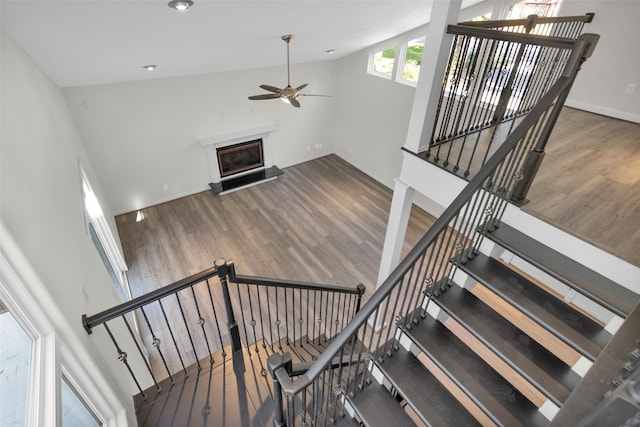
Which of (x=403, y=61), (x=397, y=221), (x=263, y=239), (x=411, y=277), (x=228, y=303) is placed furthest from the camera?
(x=403, y=61)

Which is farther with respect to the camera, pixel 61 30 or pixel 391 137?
pixel 391 137

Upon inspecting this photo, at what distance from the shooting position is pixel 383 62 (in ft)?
24.7

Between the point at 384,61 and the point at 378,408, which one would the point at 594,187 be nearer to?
the point at 378,408

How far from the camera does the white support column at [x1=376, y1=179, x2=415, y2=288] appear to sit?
10.9ft

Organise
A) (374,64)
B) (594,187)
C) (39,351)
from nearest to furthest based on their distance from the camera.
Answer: (39,351) → (594,187) → (374,64)

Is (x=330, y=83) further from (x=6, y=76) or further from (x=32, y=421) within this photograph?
(x=32, y=421)

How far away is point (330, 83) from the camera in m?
8.62

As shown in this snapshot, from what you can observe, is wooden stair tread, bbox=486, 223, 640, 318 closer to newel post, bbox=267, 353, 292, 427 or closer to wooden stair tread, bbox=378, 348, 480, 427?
wooden stair tread, bbox=378, 348, 480, 427

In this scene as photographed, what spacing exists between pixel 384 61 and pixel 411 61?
33.3 inches

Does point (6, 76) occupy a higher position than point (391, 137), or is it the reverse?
point (6, 76)

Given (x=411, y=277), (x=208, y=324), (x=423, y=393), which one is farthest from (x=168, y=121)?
(x=423, y=393)

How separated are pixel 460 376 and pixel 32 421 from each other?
86.9 inches

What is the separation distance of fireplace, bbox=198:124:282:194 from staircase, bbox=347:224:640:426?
20.6 feet

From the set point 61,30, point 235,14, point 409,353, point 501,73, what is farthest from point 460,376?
point 61,30
